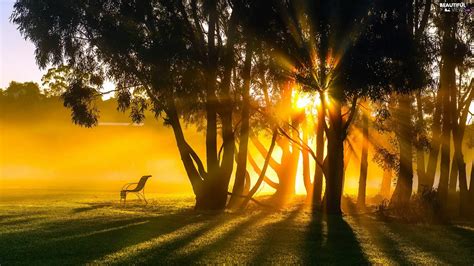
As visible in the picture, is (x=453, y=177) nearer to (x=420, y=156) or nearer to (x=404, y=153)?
(x=420, y=156)

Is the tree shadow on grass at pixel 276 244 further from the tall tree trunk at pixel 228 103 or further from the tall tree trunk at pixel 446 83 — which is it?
the tall tree trunk at pixel 446 83

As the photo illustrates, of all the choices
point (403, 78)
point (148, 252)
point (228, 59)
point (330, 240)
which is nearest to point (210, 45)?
point (228, 59)

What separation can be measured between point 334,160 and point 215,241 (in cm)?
850

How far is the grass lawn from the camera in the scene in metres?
8.38

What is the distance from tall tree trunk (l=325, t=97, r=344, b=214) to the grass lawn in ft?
12.0

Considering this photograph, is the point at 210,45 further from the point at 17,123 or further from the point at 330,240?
the point at 17,123

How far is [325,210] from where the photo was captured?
18.1 metres

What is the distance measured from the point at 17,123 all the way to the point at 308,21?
211 feet

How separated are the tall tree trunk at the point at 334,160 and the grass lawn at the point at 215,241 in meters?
3.66

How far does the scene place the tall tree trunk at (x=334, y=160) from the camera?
687 inches

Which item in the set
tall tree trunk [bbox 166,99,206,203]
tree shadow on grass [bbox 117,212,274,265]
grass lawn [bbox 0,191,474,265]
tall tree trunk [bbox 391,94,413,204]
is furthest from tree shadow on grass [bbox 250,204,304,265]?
tall tree trunk [bbox 391,94,413,204]

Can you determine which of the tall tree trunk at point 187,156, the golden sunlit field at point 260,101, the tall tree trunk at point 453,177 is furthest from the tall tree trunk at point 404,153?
the tall tree trunk at point 187,156

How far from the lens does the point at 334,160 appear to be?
17.8 m

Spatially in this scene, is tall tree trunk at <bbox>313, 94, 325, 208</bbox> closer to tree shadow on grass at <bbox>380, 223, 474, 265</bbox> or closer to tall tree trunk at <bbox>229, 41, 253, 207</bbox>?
tall tree trunk at <bbox>229, 41, 253, 207</bbox>
